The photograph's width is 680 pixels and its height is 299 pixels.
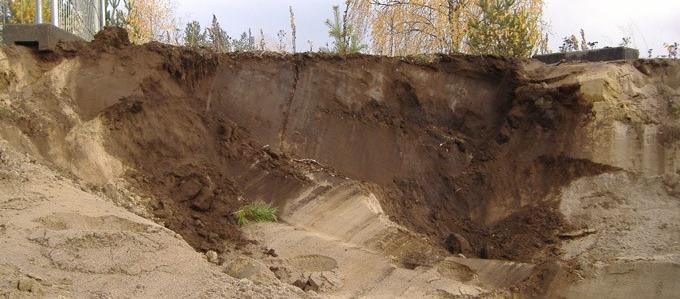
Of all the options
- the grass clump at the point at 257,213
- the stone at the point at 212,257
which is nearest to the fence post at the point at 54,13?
the grass clump at the point at 257,213

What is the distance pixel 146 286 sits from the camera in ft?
20.4

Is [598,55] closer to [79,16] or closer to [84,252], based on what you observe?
[79,16]

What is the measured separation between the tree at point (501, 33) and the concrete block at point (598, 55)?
1.36 metres

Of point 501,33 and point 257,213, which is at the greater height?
point 501,33

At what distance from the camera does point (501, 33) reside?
13133 millimetres

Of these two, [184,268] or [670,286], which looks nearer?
[184,268]

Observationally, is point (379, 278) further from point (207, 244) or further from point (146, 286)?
point (146, 286)

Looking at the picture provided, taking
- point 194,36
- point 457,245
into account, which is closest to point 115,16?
point 194,36

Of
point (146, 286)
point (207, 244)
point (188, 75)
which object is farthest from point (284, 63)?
point (146, 286)

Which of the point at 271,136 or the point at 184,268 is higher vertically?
the point at 271,136

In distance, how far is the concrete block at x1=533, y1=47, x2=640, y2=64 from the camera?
438 inches

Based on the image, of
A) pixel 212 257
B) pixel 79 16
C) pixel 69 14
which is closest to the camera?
pixel 212 257

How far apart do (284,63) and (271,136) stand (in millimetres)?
993

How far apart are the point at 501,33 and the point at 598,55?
7.11 feet
